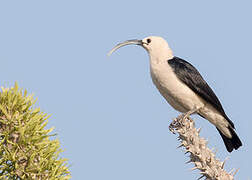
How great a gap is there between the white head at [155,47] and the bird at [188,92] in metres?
0.02

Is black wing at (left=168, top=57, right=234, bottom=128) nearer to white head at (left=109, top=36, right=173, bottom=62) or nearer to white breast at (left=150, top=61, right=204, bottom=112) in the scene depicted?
white breast at (left=150, top=61, right=204, bottom=112)

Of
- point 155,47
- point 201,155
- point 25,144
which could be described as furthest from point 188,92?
point 25,144

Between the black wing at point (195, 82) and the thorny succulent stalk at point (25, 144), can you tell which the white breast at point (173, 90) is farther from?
the thorny succulent stalk at point (25, 144)

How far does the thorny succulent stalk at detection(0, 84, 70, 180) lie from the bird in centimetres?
633

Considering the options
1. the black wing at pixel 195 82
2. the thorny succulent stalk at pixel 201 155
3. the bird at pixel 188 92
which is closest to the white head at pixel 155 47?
the bird at pixel 188 92

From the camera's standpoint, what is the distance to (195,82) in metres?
8.98

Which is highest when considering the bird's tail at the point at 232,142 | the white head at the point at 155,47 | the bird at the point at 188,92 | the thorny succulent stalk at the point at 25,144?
the white head at the point at 155,47

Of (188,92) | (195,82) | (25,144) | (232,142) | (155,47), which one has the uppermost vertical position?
(155,47)

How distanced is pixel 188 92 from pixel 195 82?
0.37 m

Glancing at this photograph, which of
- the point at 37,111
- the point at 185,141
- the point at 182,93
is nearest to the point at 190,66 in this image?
the point at 182,93

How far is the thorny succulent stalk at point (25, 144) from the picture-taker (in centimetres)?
223

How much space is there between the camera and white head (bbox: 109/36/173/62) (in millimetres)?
9516

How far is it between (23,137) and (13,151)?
0.31 ft

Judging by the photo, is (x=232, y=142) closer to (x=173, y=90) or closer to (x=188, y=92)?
(x=188, y=92)
